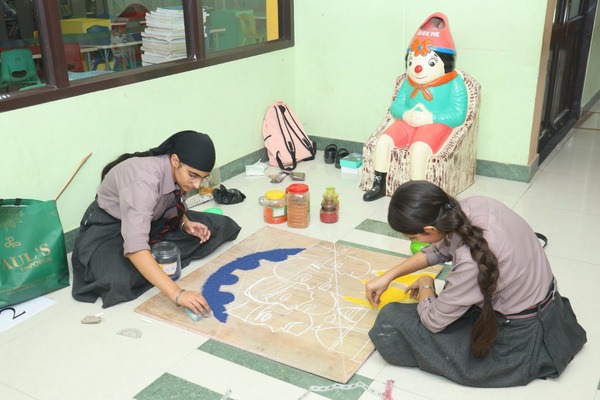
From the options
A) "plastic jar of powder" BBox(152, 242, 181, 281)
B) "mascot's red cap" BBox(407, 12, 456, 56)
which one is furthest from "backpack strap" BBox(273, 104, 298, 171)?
"plastic jar of powder" BBox(152, 242, 181, 281)

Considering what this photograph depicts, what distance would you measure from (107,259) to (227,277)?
0.54 metres

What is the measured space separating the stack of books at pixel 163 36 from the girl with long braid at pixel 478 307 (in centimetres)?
225

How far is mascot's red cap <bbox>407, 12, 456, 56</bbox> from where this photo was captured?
3.70m

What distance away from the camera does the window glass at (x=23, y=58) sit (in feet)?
10.00

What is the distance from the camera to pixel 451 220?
6.21ft

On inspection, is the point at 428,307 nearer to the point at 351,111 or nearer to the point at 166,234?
the point at 166,234

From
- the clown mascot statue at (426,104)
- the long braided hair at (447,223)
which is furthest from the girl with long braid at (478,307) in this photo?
the clown mascot statue at (426,104)

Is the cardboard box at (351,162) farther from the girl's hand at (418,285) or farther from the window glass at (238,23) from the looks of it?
the girl's hand at (418,285)

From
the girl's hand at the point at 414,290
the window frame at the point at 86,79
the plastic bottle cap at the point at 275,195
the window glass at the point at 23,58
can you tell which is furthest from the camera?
the plastic bottle cap at the point at 275,195

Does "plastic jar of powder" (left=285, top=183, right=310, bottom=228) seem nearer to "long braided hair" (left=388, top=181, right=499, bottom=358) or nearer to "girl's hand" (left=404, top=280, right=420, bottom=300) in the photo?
"girl's hand" (left=404, top=280, right=420, bottom=300)

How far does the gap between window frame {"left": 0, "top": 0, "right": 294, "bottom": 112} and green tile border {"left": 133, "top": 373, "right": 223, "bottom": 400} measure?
58.2 inches

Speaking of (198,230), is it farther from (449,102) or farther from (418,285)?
(449,102)

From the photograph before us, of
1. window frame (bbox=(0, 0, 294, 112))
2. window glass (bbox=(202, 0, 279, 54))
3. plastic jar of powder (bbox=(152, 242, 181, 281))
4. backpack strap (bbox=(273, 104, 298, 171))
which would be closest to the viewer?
plastic jar of powder (bbox=(152, 242, 181, 281))

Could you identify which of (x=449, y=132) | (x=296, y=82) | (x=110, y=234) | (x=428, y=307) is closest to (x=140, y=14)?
(x=296, y=82)
